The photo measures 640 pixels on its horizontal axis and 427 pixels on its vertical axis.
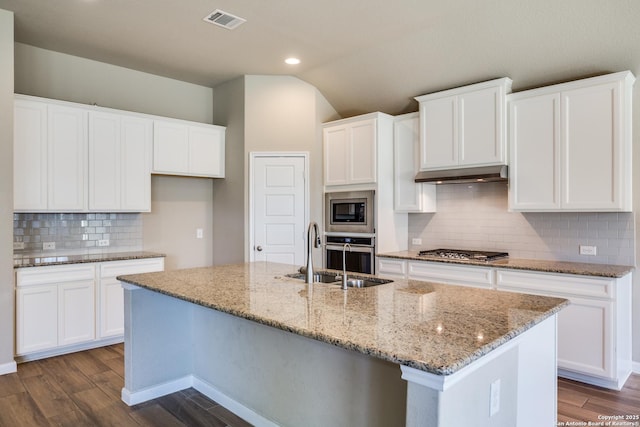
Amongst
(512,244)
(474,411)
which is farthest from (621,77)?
(474,411)

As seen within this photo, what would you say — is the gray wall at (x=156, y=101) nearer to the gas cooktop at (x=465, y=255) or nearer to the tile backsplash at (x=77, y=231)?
the tile backsplash at (x=77, y=231)

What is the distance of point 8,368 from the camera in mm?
3408

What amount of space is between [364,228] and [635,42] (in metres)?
2.76

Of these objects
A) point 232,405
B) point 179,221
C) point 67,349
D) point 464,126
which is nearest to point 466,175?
point 464,126

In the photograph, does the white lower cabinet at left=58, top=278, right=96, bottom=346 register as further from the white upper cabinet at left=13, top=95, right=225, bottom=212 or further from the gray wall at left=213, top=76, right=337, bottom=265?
the gray wall at left=213, top=76, right=337, bottom=265

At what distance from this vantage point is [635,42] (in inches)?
122

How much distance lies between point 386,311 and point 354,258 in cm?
286

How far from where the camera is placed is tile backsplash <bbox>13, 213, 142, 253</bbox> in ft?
13.1

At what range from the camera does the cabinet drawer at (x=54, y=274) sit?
141 inches

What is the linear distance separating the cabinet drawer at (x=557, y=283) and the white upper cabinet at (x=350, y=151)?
167cm

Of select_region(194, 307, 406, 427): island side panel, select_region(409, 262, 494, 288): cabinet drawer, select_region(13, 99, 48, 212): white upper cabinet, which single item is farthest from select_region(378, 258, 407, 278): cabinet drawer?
select_region(13, 99, 48, 212): white upper cabinet

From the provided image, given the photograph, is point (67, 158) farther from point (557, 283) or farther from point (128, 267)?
point (557, 283)

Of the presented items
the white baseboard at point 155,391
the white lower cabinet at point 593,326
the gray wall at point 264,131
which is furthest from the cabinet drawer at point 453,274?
the white baseboard at point 155,391

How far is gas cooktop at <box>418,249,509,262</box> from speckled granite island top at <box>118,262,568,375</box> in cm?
147
